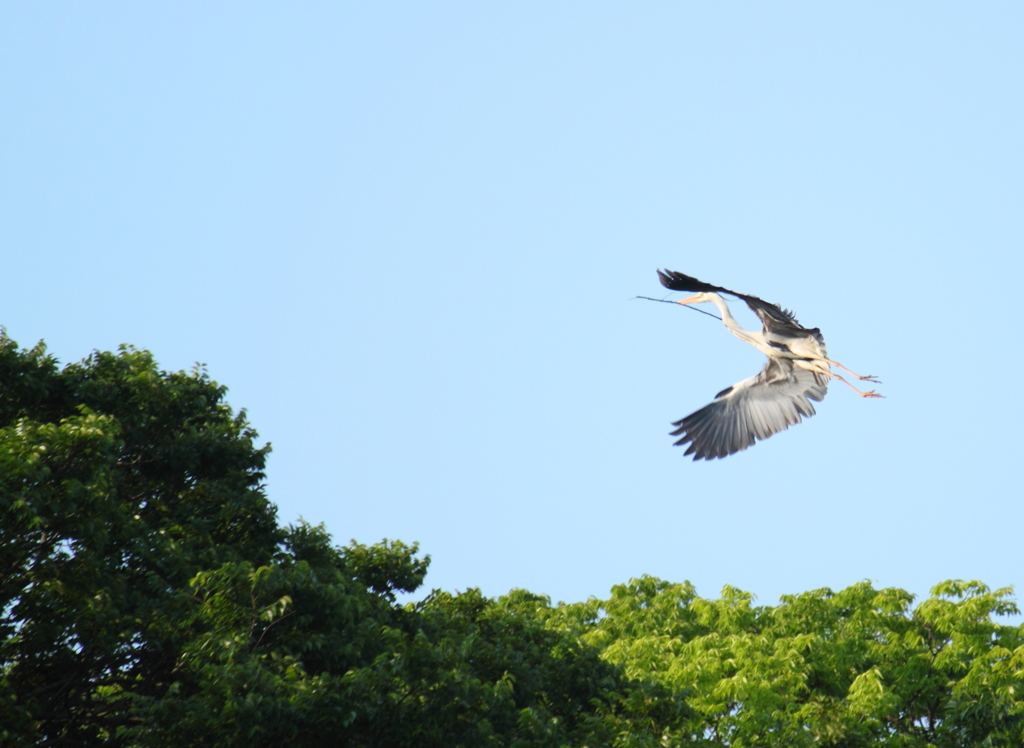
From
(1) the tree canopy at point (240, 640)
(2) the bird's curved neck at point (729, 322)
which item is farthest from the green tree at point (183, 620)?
(2) the bird's curved neck at point (729, 322)

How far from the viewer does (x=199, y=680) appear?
10812 millimetres

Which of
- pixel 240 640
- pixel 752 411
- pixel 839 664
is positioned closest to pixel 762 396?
pixel 752 411

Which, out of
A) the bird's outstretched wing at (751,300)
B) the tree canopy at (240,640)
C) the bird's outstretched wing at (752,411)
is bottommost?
the tree canopy at (240,640)

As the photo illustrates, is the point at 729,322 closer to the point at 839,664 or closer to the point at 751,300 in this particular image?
the point at 751,300

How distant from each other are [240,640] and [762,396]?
28.5 feet

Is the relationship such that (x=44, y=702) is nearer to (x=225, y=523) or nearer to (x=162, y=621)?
(x=162, y=621)

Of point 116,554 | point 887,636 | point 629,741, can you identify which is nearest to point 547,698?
point 629,741

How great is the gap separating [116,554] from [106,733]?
1673 millimetres

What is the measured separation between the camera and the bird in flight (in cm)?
1655

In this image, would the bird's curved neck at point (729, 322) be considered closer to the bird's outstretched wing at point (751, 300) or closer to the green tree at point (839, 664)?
the bird's outstretched wing at point (751, 300)

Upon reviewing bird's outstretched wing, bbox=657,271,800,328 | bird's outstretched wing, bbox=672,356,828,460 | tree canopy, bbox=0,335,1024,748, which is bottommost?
tree canopy, bbox=0,335,1024,748

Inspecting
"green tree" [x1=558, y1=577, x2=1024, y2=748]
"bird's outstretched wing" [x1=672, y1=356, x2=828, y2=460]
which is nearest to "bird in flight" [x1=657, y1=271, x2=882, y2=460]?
"bird's outstretched wing" [x1=672, y1=356, x2=828, y2=460]

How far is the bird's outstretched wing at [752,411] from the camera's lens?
17.0 meters

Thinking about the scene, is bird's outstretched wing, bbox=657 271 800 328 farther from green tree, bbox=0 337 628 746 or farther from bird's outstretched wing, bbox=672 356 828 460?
green tree, bbox=0 337 628 746
